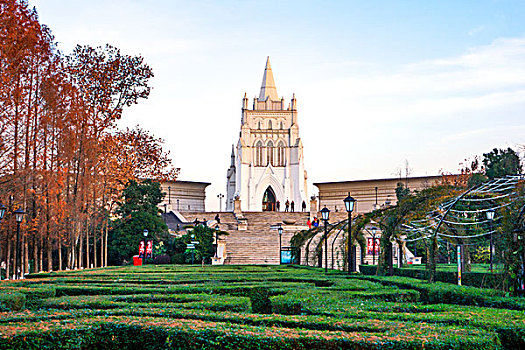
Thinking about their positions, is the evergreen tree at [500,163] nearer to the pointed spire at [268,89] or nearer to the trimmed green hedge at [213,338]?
the trimmed green hedge at [213,338]

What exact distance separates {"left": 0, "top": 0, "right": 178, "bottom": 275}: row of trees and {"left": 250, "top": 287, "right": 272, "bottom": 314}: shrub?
30.3 ft

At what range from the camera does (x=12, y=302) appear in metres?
9.34

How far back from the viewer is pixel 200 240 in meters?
35.2

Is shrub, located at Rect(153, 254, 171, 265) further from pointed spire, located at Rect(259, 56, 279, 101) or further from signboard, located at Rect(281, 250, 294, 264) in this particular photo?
pointed spire, located at Rect(259, 56, 279, 101)

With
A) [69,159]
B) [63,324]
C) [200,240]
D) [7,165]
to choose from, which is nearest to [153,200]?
[200,240]

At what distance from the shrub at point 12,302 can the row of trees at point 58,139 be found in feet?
27.7

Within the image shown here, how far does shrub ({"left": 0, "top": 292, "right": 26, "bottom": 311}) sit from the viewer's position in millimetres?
9156

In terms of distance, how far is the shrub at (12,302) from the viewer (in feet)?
30.0

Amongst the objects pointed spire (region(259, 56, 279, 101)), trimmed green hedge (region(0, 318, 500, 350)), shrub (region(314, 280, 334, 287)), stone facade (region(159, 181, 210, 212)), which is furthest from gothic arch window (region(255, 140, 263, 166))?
trimmed green hedge (region(0, 318, 500, 350))

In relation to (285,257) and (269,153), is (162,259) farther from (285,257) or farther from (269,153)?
(269,153)

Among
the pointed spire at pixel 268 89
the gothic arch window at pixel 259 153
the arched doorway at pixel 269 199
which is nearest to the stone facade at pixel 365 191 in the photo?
the arched doorway at pixel 269 199

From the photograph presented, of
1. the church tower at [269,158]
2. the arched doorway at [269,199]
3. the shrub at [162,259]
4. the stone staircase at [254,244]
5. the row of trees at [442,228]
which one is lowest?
the shrub at [162,259]

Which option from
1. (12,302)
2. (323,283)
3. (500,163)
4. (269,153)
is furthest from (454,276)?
(269,153)

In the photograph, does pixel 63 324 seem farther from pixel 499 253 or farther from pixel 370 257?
pixel 370 257
